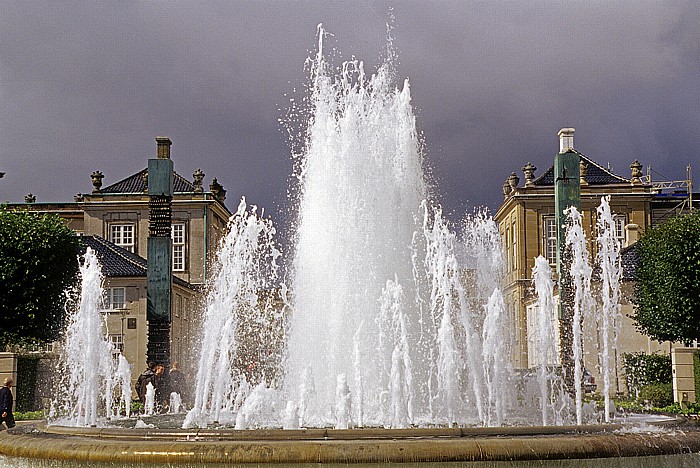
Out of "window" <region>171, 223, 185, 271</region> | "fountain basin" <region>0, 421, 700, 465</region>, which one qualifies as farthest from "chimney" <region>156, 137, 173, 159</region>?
"window" <region>171, 223, 185, 271</region>

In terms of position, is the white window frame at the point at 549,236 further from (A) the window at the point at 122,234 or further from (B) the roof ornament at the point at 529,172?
(A) the window at the point at 122,234

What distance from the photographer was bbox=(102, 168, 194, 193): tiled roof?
56.4 m

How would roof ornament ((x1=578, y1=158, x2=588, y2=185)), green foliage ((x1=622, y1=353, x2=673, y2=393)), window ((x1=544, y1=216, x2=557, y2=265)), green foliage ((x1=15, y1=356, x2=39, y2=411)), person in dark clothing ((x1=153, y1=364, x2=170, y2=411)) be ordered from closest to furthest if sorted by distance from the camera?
person in dark clothing ((x1=153, y1=364, x2=170, y2=411)) < green foliage ((x1=15, y1=356, x2=39, y2=411)) < green foliage ((x1=622, y1=353, x2=673, y2=393)) < roof ornament ((x1=578, y1=158, x2=588, y2=185)) < window ((x1=544, y1=216, x2=557, y2=265))

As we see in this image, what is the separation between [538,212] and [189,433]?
52075 millimetres

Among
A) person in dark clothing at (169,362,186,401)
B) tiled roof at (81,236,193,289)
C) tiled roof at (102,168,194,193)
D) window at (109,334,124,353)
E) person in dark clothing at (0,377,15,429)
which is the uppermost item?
tiled roof at (102,168,194,193)

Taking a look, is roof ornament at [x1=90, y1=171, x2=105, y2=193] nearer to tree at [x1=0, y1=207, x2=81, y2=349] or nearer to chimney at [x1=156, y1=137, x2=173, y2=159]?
tree at [x1=0, y1=207, x2=81, y2=349]

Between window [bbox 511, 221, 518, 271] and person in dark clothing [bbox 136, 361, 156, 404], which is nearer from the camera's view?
person in dark clothing [bbox 136, 361, 156, 404]

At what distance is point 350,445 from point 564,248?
10.2 meters

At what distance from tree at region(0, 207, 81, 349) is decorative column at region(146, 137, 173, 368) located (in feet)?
43.2

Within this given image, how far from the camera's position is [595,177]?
195ft

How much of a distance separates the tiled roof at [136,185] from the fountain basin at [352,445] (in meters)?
47.4

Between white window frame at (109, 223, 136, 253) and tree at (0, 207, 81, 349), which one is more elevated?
white window frame at (109, 223, 136, 253)

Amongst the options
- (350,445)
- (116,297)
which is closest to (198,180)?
(116,297)

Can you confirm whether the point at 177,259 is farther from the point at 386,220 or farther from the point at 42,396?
the point at 386,220
